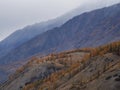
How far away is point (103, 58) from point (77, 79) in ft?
48.0

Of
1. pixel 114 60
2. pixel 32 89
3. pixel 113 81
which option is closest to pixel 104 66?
pixel 114 60

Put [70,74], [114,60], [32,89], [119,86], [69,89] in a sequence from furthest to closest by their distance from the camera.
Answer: [32,89], [70,74], [114,60], [69,89], [119,86]

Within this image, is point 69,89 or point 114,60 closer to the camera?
point 69,89

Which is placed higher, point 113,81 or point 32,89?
point 113,81

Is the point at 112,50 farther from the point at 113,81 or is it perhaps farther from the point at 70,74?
the point at 113,81

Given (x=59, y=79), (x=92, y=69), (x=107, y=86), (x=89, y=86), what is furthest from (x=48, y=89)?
(x=107, y=86)

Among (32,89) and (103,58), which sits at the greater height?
(103,58)

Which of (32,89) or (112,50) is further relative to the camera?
(32,89)

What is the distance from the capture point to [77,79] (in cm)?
14488

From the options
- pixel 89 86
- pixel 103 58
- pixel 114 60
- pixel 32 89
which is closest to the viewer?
pixel 89 86

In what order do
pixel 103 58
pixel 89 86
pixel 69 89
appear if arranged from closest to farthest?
pixel 89 86
pixel 69 89
pixel 103 58

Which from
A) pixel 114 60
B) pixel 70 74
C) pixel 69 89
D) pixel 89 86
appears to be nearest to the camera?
pixel 89 86

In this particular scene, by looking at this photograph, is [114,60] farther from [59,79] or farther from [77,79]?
[59,79]

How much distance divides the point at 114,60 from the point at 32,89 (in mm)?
56405
